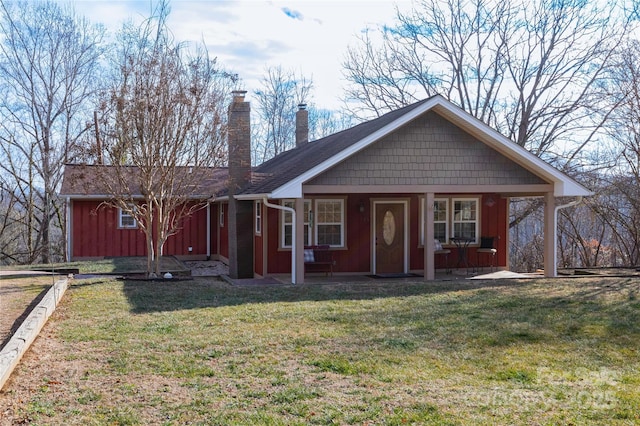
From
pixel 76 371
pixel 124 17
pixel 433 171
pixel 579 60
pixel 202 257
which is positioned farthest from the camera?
pixel 579 60

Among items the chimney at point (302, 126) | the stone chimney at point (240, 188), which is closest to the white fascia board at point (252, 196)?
the stone chimney at point (240, 188)

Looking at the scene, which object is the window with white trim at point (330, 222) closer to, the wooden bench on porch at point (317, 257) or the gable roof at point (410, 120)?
the wooden bench on porch at point (317, 257)

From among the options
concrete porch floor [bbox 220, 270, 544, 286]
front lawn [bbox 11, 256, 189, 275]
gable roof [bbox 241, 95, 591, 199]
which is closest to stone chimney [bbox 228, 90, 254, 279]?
concrete porch floor [bbox 220, 270, 544, 286]

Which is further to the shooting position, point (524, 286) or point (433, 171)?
point (433, 171)

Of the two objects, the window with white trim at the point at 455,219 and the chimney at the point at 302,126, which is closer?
the window with white trim at the point at 455,219

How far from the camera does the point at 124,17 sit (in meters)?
20.5

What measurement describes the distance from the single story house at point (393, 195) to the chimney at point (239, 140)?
30 mm

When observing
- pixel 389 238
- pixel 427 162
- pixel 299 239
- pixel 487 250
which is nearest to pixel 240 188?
pixel 299 239

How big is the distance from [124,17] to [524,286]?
51.9 feet

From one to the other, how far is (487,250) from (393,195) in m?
2.95

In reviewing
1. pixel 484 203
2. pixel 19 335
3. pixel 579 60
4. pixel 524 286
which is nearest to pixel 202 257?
pixel 484 203

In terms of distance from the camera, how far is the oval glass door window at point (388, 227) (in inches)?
627

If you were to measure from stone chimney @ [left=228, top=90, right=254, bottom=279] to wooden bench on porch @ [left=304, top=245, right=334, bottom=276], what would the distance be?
80.6 inches

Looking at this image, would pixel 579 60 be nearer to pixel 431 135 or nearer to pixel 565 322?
pixel 431 135
